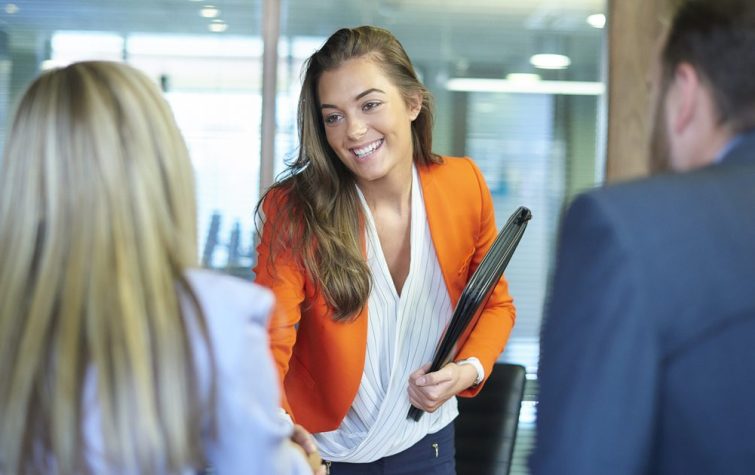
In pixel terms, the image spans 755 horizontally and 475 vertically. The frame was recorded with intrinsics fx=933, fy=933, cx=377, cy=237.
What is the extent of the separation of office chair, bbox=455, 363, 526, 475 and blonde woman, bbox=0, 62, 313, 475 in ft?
5.81

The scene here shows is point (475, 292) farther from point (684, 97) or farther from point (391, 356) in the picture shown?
point (684, 97)

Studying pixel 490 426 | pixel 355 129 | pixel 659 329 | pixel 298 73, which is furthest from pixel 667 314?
pixel 298 73

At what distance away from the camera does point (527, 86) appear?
4.23m

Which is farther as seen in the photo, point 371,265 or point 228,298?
point 371,265

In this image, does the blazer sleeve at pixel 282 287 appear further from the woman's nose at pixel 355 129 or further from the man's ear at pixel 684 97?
the man's ear at pixel 684 97

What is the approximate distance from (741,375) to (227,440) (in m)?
0.60

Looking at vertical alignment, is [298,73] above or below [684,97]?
above

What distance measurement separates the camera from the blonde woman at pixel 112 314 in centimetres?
108

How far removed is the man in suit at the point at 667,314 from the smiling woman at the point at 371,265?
1164 millimetres

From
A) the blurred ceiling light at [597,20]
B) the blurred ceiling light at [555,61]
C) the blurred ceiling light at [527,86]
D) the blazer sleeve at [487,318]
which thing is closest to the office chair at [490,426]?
the blazer sleeve at [487,318]

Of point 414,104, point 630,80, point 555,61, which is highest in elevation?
point 555,61

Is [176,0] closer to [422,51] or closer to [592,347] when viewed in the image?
[422,51]

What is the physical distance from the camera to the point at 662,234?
103 cm

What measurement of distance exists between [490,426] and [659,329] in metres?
1.89
